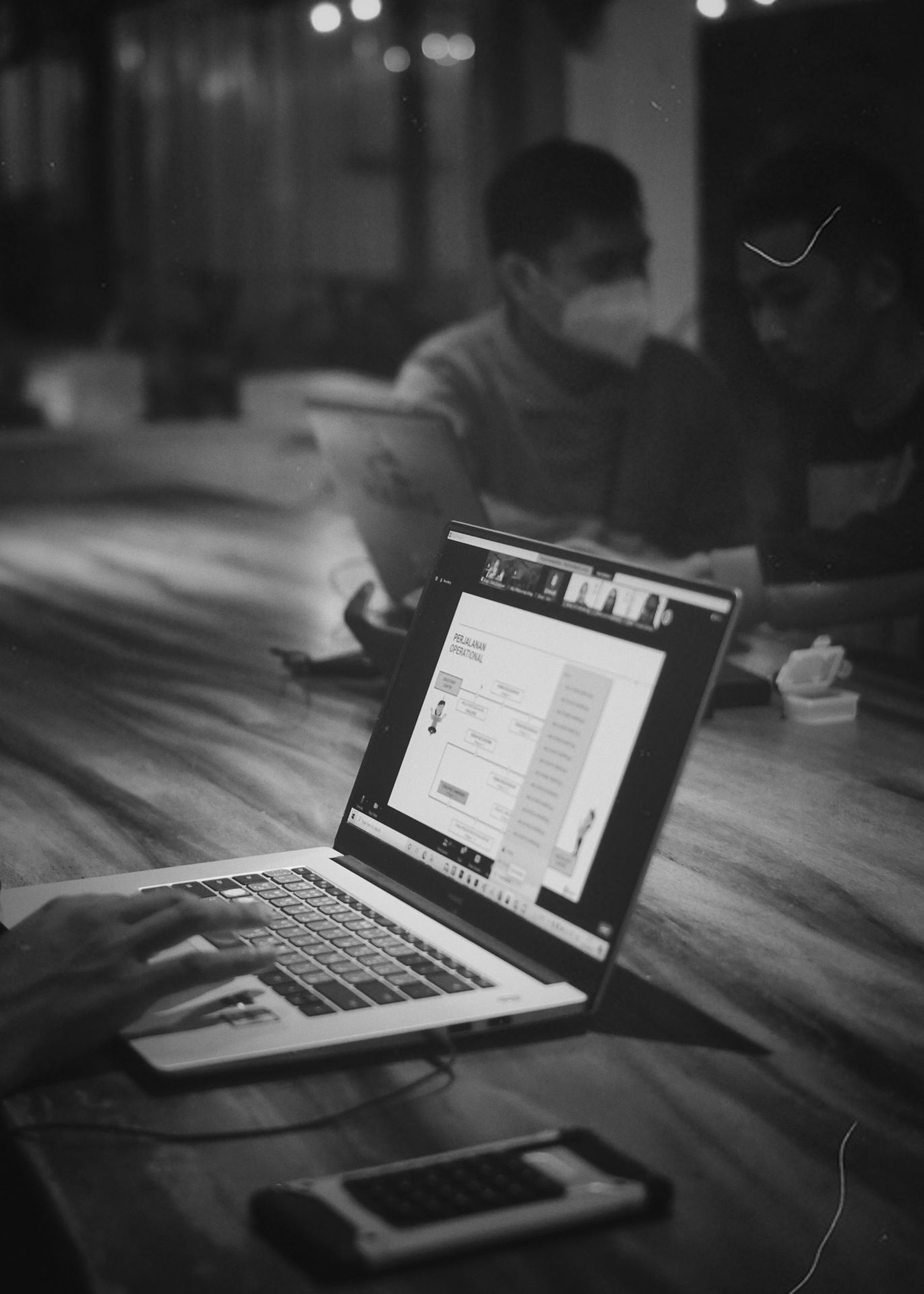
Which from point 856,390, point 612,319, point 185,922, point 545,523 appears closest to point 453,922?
point 185,922

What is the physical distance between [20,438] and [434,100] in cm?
108

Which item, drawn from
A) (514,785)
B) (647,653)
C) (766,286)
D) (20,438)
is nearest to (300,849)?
(514,785)

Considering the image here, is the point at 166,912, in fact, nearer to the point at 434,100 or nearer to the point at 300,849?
the point at 300,849

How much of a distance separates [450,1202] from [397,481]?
1315mm

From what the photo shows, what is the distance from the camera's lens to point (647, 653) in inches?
35.2

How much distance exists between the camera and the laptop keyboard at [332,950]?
2.85 feet

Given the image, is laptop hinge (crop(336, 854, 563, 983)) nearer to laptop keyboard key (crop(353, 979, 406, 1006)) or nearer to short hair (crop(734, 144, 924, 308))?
laptop keyboard key (crop(353, 979, 406, 1006))

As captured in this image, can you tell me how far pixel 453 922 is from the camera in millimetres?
973

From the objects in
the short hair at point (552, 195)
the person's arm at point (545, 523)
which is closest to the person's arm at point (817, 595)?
the person's arm at point (545, 523)

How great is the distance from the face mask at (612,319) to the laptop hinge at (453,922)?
1.58m

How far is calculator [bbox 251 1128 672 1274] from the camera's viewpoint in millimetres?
631

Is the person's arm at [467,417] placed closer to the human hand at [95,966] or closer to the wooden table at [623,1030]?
the wooden table at [623,1030]

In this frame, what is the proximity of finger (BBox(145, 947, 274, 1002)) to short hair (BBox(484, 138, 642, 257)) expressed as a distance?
1.90 m

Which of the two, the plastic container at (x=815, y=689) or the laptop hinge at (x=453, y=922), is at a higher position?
the plastic container at (x=815, y=689)
